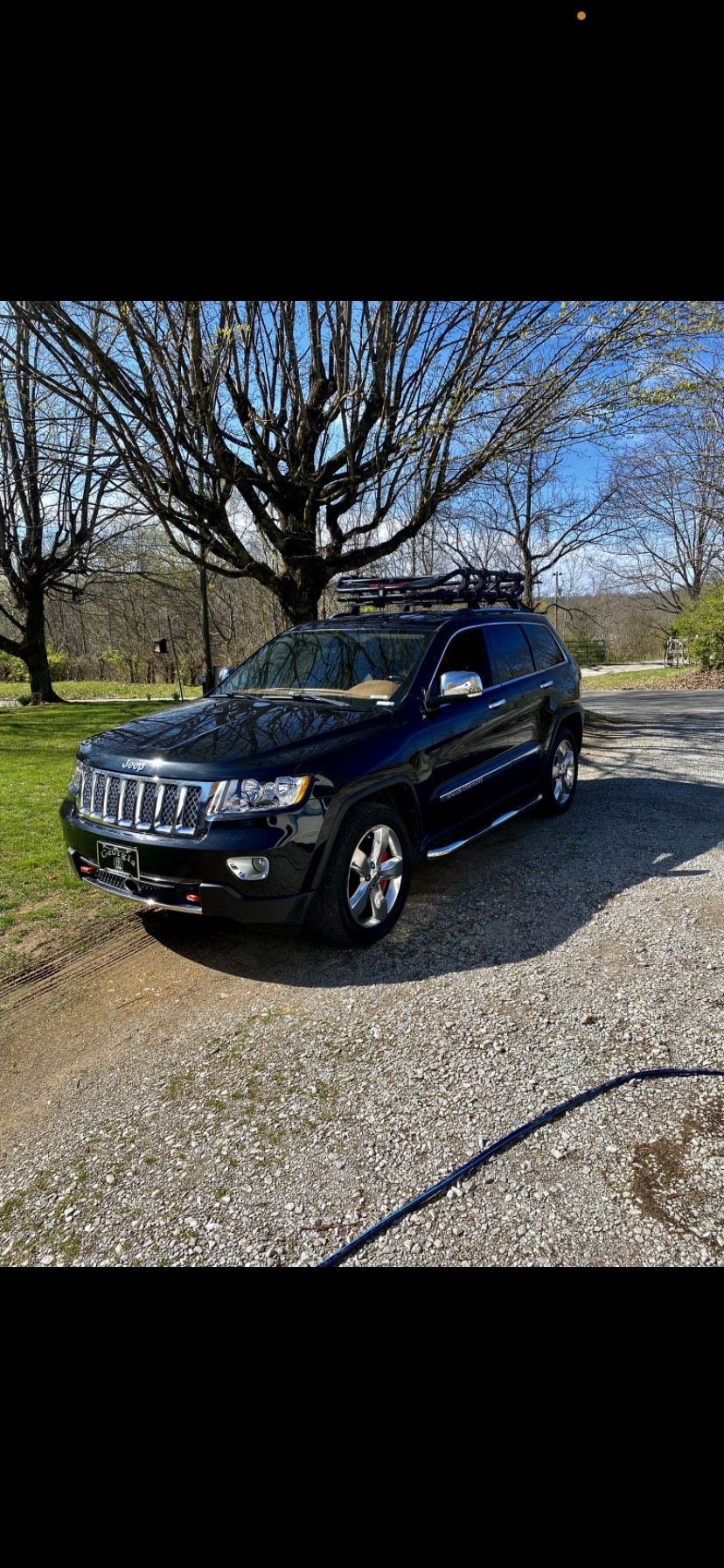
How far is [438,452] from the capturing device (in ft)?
32.4

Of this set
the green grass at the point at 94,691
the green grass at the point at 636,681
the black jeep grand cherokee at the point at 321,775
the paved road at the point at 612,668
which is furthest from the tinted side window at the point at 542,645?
the paved road at the point at 612,668

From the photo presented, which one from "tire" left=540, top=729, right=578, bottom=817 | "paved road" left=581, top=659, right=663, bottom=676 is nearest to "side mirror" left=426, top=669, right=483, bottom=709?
"tire" left=540, top=729, right=578, bottom=817

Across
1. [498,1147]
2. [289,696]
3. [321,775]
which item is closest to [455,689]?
[289,696]

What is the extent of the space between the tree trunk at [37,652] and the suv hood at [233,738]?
1697 cm

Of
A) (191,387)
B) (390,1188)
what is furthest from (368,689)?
(191,387)

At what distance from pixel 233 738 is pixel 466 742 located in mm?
1654

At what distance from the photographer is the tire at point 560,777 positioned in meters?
6.30

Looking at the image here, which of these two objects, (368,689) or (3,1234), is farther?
(368,689)

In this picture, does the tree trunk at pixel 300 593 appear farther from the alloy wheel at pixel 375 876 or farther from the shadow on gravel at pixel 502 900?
the alloy wheel at pixel 375 876

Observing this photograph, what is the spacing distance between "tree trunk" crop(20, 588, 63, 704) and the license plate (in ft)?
58.2

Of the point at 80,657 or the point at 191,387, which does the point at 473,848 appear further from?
the point at 80,657

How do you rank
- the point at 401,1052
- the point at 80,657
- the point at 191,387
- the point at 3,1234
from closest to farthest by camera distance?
the point at 3,1234 → the point at 401,1052 → the point at 191,387 → the point at 80,657

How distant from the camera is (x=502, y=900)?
4.69 meters
